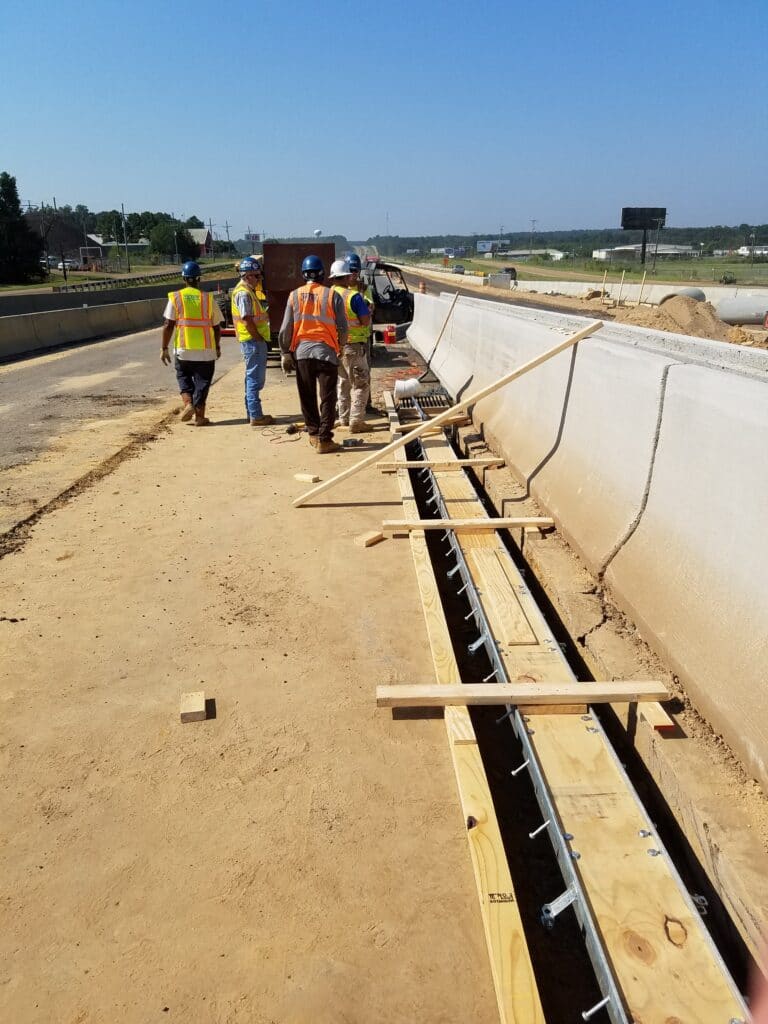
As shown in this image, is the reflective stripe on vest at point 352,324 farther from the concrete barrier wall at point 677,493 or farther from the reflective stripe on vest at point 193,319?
the concrete barrier wall at point 677,493

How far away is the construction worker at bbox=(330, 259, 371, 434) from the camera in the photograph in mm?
8164

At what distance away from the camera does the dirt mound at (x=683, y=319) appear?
1746 cm

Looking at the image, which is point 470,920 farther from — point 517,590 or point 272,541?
point 272,541

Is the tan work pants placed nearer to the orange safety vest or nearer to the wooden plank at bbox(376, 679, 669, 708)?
the orange safety vest

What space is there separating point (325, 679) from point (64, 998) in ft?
5.67

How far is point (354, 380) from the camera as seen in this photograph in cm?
853

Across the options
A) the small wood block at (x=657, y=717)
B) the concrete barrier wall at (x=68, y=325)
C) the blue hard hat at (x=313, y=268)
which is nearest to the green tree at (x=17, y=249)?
Answer: the concrete barrier wall at (x=68, y=325)

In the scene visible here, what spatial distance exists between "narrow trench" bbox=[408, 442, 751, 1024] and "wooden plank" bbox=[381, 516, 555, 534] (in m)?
0.99

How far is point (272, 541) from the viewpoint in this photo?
5301mm

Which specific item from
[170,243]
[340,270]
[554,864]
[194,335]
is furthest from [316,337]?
[170,243]

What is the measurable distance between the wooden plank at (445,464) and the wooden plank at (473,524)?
1205mm

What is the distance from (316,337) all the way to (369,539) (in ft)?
9.49

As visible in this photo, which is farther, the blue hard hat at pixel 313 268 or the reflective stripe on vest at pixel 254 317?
the reflective stripe on vest at pixel 254 317

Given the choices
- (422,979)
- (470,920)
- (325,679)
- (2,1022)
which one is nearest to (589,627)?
(325,679)
